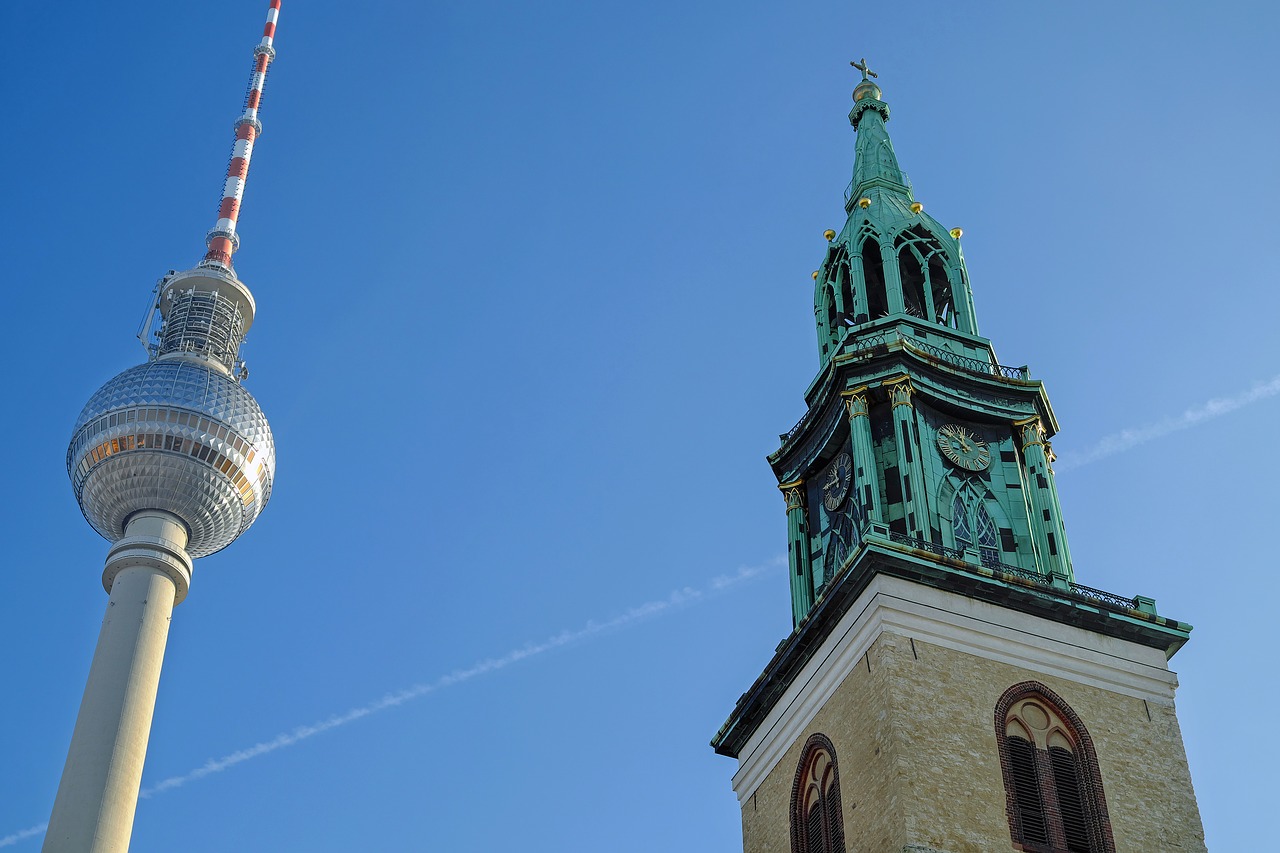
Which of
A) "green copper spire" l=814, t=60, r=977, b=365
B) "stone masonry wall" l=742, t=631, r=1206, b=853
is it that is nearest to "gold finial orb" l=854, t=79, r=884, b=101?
"green copper spire" l=814, t=60, r=977, b=365

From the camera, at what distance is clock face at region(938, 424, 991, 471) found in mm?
43062

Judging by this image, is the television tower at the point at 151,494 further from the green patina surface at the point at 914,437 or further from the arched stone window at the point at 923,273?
the arched stone window at the point at 923,273

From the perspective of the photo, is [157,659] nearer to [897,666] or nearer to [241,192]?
[241,192]

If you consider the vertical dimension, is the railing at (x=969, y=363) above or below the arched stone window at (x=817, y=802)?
above

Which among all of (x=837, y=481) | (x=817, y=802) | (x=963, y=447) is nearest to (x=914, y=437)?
(x=963, y=447)

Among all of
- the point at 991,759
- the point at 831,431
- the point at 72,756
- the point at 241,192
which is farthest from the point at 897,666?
the point at 241,192

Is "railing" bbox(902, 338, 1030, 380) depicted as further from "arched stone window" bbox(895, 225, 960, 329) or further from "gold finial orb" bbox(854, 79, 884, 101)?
"gold finial orb" bbox(854, 79, 884, 101)

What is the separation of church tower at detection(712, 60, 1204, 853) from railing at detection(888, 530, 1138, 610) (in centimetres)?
6

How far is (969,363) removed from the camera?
4591 centimetres

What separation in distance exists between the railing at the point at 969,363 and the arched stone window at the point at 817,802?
40.8 ft

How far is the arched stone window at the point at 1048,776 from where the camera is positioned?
113 ft

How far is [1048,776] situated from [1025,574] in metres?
5.95

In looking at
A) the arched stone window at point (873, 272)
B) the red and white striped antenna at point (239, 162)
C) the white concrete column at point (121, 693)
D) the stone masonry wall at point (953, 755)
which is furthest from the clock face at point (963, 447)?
the red and white striped antenna at point (239, 162)

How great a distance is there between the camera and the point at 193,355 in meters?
89.9
